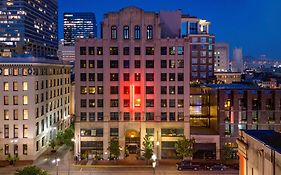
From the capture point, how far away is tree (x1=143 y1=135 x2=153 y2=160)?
81.9 m

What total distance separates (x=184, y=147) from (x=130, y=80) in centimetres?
1932

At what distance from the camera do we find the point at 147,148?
83.4 metres

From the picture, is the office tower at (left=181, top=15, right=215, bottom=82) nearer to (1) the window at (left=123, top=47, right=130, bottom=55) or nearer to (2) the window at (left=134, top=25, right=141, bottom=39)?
(2) the window at (left=134, top=25, right=141, bottom=39)

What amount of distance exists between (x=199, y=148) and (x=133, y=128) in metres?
15.1

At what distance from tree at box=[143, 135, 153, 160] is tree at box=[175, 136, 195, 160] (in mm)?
5587

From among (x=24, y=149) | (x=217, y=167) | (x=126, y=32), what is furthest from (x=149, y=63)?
(x=24, y=149)

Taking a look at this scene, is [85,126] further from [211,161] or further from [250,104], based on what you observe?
[250,104]

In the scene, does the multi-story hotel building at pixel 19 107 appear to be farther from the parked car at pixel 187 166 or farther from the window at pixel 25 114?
the parked car at pixel 187 166

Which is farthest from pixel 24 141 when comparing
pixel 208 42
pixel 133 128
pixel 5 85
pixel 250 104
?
pixel 208 42

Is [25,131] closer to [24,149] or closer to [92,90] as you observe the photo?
[24,149]

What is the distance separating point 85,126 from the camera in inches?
3504

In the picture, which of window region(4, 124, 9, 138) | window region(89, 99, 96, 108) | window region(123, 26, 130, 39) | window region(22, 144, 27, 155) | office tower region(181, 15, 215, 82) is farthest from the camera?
office tower region(181, 15, 215, 82)

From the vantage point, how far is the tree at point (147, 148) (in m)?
81.9

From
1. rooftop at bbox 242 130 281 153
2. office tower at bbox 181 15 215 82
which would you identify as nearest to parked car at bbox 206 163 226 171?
rooftop at bbox 242 130 281 153
